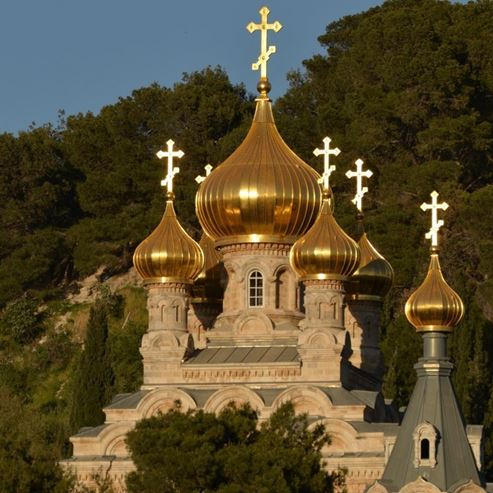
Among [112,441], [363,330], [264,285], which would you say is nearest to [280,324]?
[264,285]

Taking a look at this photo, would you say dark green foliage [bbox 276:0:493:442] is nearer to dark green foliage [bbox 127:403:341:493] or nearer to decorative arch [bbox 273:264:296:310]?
decorative arch [bbox 273:264:296:310]

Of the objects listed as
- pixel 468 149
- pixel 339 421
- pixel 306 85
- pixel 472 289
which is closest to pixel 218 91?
pixel 306 85

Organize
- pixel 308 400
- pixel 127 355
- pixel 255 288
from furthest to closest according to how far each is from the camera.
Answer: pixel 127 355
pixel 255 288
pixel 308 400

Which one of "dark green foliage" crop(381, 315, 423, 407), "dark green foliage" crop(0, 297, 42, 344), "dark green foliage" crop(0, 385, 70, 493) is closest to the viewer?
"dark green foliage" crop(0, 385, 70, 493)

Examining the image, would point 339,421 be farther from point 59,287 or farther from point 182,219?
point 59,287

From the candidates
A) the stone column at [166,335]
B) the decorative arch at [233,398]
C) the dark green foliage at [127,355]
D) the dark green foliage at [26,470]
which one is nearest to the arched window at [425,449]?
the decorative arch at [233,398]

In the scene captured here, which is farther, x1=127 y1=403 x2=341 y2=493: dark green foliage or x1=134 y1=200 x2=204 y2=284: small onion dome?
x1=134 y1=200 x2=204 y2=284: small onion dome

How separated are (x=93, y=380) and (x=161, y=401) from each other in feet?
38.2

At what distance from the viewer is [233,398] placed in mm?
41094

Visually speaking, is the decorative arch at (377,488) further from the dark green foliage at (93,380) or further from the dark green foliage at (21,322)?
the dark green foliage at (21,322)

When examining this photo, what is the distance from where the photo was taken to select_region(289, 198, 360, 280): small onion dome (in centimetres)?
4131

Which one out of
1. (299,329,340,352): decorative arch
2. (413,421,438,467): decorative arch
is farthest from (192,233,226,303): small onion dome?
(413,421,438,467): decorative arch

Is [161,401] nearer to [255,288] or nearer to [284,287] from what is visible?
[255,288]

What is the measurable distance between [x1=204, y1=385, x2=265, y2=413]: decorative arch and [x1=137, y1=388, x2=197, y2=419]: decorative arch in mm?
338
